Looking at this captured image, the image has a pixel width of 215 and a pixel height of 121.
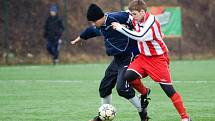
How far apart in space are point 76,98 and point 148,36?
4.52 metres

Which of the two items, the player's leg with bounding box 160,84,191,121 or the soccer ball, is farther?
the soccer ball

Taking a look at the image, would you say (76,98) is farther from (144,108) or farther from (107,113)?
(107,113)

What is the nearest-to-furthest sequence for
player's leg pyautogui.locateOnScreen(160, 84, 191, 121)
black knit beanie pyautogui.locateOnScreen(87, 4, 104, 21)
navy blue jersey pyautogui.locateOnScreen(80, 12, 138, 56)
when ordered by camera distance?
player's leg pyautogui.locateOnScreen(160, 84, 191, 121), black knit beanie pyautogui.locateOnScreen(87, 4, 104, 21), navy blue jersey pyautogui.locateOnScreen(80, 12, 138, 56)

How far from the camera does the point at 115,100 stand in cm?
1378

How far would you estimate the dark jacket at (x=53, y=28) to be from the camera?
93.0 ft

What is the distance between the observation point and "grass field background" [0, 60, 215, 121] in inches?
440

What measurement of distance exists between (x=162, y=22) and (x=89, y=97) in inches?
652

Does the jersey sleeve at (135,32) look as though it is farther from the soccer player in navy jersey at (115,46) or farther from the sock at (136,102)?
the sock at (136,102)

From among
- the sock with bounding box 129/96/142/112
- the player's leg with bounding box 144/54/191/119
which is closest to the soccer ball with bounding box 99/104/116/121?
the sock with bounding box 129/96/142/112

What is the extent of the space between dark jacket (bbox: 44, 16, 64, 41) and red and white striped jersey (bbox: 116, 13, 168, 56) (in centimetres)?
1839

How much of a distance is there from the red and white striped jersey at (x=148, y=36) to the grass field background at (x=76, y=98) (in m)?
1.21

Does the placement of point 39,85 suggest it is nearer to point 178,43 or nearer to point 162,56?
point 162,56

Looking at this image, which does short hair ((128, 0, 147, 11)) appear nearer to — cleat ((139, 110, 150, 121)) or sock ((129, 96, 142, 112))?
sock ((129, 96, 142, 112))

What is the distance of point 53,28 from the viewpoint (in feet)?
93.0
